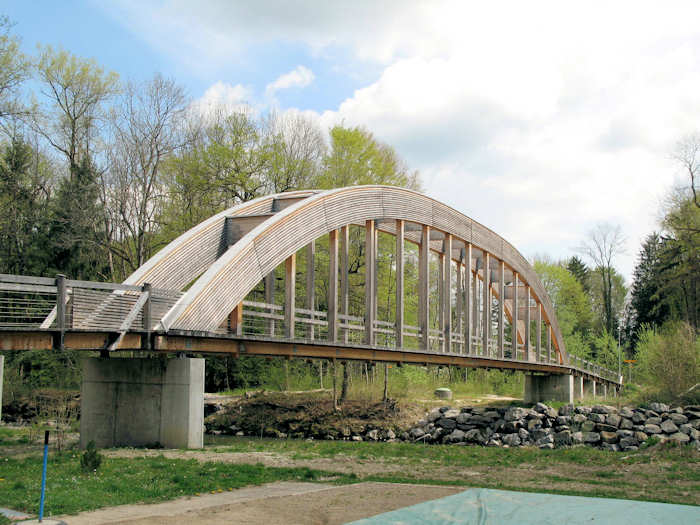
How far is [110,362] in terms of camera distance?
52.6ft

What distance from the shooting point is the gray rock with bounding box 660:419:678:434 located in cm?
1900

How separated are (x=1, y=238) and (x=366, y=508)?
3123cm

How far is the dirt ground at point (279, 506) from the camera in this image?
7770mm

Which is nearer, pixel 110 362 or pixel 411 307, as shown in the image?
pixel 110 362

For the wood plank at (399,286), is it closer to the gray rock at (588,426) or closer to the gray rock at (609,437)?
the gray rock at (588,426)

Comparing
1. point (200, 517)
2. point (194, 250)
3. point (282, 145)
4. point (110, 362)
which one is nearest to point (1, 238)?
point (282, 145)

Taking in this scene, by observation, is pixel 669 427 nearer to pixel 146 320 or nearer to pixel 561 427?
pixel 561 427

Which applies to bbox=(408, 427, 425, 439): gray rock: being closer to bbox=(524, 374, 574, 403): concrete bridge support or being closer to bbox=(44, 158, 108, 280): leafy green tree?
bbox=(524, 374, 574, 403): concrete bridge support

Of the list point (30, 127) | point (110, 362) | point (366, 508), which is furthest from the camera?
point (30, 127)

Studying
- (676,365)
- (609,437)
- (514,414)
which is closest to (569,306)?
(676,365)

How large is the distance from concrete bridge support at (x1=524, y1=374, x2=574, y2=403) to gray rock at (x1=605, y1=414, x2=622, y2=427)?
13820 millimetres

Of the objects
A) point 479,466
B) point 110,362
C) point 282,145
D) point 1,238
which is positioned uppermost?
point 282,145

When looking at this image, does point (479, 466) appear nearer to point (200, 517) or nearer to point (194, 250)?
point (200, 517)

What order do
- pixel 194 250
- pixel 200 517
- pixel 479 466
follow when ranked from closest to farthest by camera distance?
pixel 200 517, pixel 479 466, pixel 194 250
